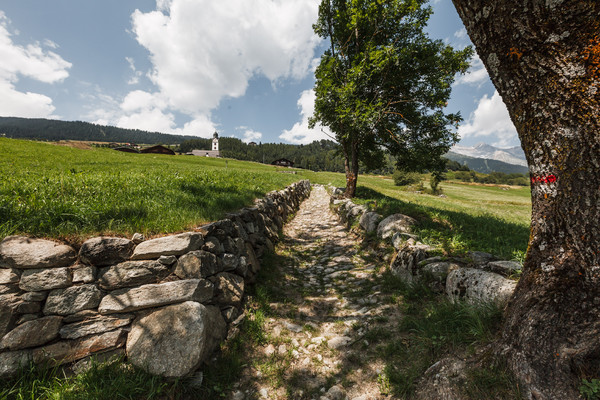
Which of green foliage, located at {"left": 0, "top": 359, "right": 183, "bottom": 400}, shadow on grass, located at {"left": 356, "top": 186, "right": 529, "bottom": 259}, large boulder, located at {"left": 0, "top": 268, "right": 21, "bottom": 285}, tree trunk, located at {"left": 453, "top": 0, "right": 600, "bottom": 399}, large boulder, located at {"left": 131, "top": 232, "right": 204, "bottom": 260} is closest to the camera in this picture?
tree trunk, located at {"left": 453, "top": 0, "right": 600, "bottom": 399}

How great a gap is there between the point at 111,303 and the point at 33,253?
1.07 meters

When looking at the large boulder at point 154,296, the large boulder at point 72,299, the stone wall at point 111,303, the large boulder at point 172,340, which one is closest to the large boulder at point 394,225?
the stone wall at point 111,303

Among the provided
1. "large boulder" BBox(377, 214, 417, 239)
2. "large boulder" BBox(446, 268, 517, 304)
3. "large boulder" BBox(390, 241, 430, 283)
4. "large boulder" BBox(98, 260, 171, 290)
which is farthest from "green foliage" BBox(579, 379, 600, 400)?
"large boulder" BBox(98, 260, 171, 290)

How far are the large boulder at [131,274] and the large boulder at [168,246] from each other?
11cm

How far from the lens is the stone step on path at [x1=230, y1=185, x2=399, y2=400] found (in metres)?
2.96

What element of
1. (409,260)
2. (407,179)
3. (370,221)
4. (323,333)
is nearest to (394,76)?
(370,221)

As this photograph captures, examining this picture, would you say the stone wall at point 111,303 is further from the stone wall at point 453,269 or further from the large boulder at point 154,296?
the stone wall at point 453,269

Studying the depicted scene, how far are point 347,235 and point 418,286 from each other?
471 centimetres

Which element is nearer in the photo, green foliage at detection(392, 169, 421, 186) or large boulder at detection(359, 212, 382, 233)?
large boulder at detection(359, 212, 382, 233)

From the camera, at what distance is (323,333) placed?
156 inches

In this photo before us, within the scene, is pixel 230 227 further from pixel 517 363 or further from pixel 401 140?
pixel 401 140

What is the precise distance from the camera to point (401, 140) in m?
11.4

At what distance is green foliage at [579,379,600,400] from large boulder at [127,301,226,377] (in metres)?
3.78

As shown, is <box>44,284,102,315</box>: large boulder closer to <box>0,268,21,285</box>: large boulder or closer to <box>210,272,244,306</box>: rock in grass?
<box>0,268,21,285</box>: large boulder
